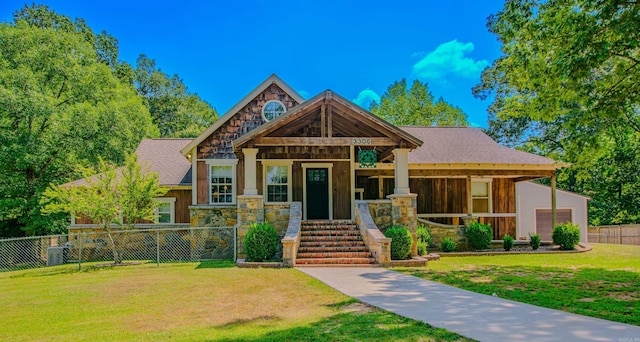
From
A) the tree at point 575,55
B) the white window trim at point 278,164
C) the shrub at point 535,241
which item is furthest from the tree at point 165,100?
the tree at point 575,55

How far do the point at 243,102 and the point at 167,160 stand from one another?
16.5ft

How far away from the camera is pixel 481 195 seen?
18734 millimetres

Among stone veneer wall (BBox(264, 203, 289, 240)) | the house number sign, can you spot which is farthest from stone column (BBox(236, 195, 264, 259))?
the house number sign

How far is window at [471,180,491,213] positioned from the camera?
61.1ft

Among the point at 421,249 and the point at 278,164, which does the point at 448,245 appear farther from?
the point at 278,164

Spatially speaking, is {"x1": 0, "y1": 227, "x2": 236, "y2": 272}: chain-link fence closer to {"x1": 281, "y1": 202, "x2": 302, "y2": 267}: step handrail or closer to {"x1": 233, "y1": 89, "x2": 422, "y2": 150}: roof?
{"x1": 281, "y1": 202, "x2": 302, "y2": 267}: step handrail

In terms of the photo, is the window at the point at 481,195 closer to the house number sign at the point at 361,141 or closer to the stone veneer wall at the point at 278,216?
the house number sign at the point at 361,141

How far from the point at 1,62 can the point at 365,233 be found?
19.1 m

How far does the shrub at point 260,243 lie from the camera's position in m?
12.1

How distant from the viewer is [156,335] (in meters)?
5.43

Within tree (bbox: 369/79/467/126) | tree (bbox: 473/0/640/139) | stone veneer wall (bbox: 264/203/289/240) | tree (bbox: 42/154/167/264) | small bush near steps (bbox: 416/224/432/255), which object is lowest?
small bush near steps (bbox: 416/224/432/255)

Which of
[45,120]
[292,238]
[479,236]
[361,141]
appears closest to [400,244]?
[292,238]

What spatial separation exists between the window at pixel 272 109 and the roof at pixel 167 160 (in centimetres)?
416

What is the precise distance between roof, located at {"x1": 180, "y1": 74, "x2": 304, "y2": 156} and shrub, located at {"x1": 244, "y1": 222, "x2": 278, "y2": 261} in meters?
5.88
